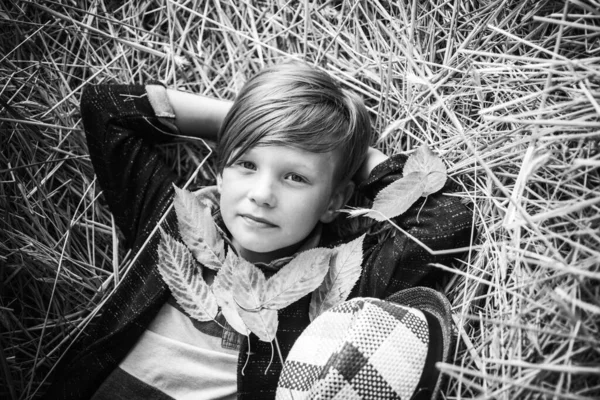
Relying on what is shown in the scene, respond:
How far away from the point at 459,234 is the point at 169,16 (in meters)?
1.53

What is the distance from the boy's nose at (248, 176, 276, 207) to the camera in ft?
4.95

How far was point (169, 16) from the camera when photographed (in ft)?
6.85

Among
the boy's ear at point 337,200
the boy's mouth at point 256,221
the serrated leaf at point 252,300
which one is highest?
the boy's mouth at point 256,221

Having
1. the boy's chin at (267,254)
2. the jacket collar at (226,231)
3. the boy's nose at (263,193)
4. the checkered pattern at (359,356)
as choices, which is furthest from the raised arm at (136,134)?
the checkered pattern at (359,356)

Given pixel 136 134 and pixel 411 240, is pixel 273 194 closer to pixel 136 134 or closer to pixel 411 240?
pixel 411 240

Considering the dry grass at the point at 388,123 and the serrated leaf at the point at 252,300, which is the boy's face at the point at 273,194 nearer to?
the serrated leaf at the point at 252,300

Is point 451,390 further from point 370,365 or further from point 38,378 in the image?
point 38,378

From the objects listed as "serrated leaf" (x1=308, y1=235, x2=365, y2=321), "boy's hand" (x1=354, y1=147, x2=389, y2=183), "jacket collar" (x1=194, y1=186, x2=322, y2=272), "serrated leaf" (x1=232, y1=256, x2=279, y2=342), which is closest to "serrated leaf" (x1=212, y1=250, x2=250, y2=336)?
"serrated leaf" (x1=232, y1=256, x2=279, y2=342)

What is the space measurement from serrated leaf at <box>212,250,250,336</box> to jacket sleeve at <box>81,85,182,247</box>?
1.40ft

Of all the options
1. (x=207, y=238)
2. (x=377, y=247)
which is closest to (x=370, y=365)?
(x=377, y=247)

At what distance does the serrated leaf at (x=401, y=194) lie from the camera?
5.19 ft

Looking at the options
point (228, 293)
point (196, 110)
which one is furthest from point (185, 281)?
point (196, 110)

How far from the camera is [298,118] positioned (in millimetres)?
1602

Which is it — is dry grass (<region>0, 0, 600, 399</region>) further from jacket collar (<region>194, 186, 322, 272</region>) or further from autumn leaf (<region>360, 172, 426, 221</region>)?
jacket collar (<region>194, 186, 322, 272</region>)
